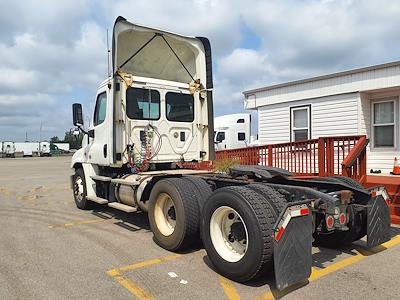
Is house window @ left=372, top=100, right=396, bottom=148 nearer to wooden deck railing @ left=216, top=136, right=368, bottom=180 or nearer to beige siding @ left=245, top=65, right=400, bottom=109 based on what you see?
beige siding @ left=245, top=65, right=400, bottom=109

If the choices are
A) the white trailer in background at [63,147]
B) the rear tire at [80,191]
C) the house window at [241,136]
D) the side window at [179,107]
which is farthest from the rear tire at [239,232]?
the white trailer in background at [63,147]

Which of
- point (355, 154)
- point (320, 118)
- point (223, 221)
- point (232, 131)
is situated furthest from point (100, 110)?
point (232, 131)

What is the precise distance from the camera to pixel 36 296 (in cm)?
394

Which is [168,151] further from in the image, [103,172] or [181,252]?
[181,252]

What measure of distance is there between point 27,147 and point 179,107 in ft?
233

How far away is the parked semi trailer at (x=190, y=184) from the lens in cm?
396

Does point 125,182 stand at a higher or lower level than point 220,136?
lower

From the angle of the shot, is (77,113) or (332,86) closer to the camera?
(77,113)

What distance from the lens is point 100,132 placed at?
26.4 feet

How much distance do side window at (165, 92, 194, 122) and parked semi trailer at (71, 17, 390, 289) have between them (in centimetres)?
2

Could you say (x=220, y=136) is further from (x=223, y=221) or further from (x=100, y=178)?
(x=223, y=221)

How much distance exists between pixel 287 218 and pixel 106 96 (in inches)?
205

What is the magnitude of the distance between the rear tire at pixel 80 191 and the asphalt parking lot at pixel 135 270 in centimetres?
168

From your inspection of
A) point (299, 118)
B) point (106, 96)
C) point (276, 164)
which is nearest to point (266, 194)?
point (106, 96)
